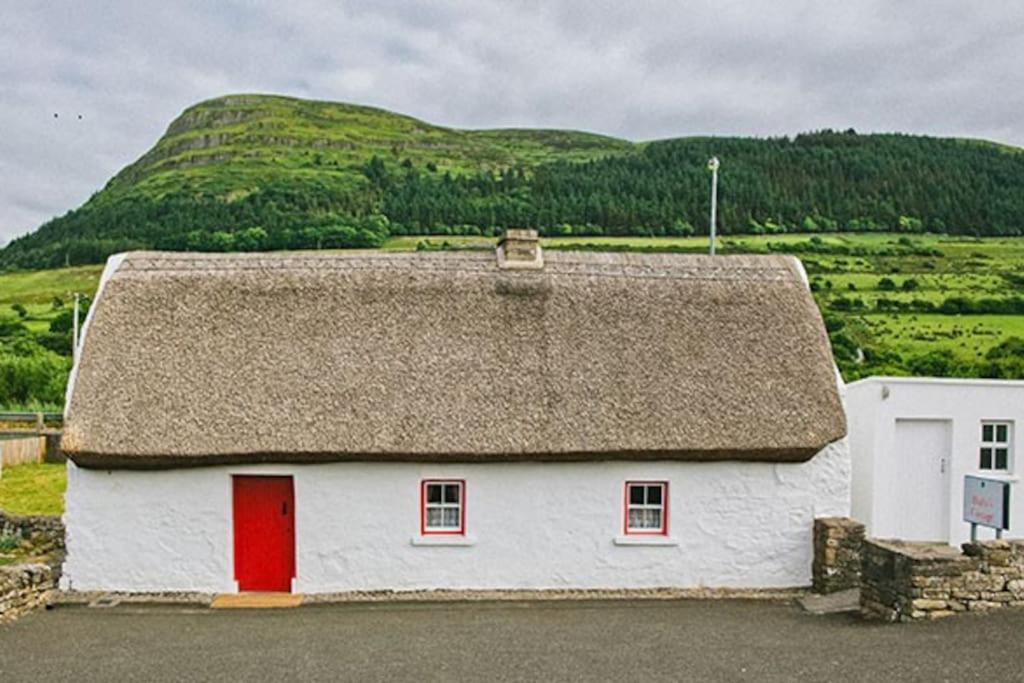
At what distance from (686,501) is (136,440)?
8.06 m

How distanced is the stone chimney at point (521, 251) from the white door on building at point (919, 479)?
657 cm

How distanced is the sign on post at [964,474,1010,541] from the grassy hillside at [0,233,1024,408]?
2292 centimetres

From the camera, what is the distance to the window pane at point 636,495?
45.2ft

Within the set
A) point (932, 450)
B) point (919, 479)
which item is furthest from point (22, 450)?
point (932, 450)

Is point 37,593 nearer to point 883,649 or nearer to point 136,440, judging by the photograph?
point 136,440

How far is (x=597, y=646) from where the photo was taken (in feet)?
33.9

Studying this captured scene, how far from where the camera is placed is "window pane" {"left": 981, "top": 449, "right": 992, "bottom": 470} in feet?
49.6

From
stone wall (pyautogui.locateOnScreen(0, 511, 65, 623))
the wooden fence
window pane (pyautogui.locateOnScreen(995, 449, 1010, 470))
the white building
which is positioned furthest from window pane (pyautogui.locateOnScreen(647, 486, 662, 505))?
the wooden fence

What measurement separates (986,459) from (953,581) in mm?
4999

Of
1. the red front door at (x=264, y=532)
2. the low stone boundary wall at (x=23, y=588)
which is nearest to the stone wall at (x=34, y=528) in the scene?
the low stone boundary wall at (x=23, y=588)

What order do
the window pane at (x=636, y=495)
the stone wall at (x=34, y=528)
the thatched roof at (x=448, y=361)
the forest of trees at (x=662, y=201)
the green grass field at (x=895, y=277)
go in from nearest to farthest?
1. the thatched roof at (x=448, y=361)
2. the window pane at (x=636, y=495)
3. the stone wall at (x=34, y=528)
4. the green grass field at (x=895, y=277)
5. the forest of trees at (x=662, y=201)

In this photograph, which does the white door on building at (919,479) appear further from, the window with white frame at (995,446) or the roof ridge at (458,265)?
the roof ridge at (458,265)

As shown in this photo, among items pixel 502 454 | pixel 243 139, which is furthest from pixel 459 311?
pixel 243 139

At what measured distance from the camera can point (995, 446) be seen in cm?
1509
